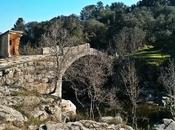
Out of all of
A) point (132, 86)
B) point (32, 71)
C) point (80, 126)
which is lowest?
point (132, 86)

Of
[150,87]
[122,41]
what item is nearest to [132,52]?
[122,41]

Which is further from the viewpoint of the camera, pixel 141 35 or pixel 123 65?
pixel 141 35

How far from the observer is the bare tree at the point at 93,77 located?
154 ft

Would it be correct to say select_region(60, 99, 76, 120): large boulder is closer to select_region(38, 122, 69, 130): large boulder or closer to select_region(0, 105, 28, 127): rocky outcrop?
select_region(0, 105, 28, 127): rocky outcrop

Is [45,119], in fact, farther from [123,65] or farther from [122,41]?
[122,41]

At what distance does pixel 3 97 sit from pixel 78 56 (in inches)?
1475

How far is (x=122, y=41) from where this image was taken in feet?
231

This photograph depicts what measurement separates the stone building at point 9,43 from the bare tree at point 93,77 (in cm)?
815

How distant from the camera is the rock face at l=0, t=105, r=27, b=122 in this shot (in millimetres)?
13859

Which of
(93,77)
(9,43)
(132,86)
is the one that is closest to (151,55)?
(132,86)

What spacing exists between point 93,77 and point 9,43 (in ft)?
34.4

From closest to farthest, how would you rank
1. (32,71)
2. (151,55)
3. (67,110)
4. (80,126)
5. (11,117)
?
(80,126)
(11,117)
(67,110)
(32,71)
(151,55)

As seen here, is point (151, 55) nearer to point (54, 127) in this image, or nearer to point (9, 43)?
point (9, 43)

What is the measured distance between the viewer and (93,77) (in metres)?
47.4
